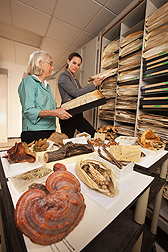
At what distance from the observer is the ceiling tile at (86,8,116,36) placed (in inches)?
71.2

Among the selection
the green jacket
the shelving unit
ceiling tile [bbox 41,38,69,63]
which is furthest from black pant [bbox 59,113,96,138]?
ceiling tile [bbox 41,38,69,63]

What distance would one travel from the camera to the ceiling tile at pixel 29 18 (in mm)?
1802

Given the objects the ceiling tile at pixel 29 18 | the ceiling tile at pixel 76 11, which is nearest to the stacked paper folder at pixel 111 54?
the ceiling tile at pixel 76 11

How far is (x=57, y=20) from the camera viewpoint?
198 cm

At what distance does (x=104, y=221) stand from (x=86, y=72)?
2561 mm

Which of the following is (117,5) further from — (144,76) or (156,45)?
(144,76)

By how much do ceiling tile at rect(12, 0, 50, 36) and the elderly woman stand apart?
1.26 metres

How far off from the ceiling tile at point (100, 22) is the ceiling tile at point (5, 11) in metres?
1.24

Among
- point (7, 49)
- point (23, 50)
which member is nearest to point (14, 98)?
point (7, 49)

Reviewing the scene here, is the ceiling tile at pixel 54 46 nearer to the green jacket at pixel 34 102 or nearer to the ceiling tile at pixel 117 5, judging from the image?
the ceiling tile at pixel 117 5

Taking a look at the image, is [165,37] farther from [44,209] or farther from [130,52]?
[44,209]

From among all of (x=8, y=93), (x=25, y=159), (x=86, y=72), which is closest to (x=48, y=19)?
(x=86, y=72)

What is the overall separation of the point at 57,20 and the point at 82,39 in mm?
630

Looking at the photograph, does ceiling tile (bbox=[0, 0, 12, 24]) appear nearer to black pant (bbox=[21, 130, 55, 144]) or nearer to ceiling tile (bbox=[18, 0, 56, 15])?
ceiling tile (bbox=[18, 0, 56, 15])
